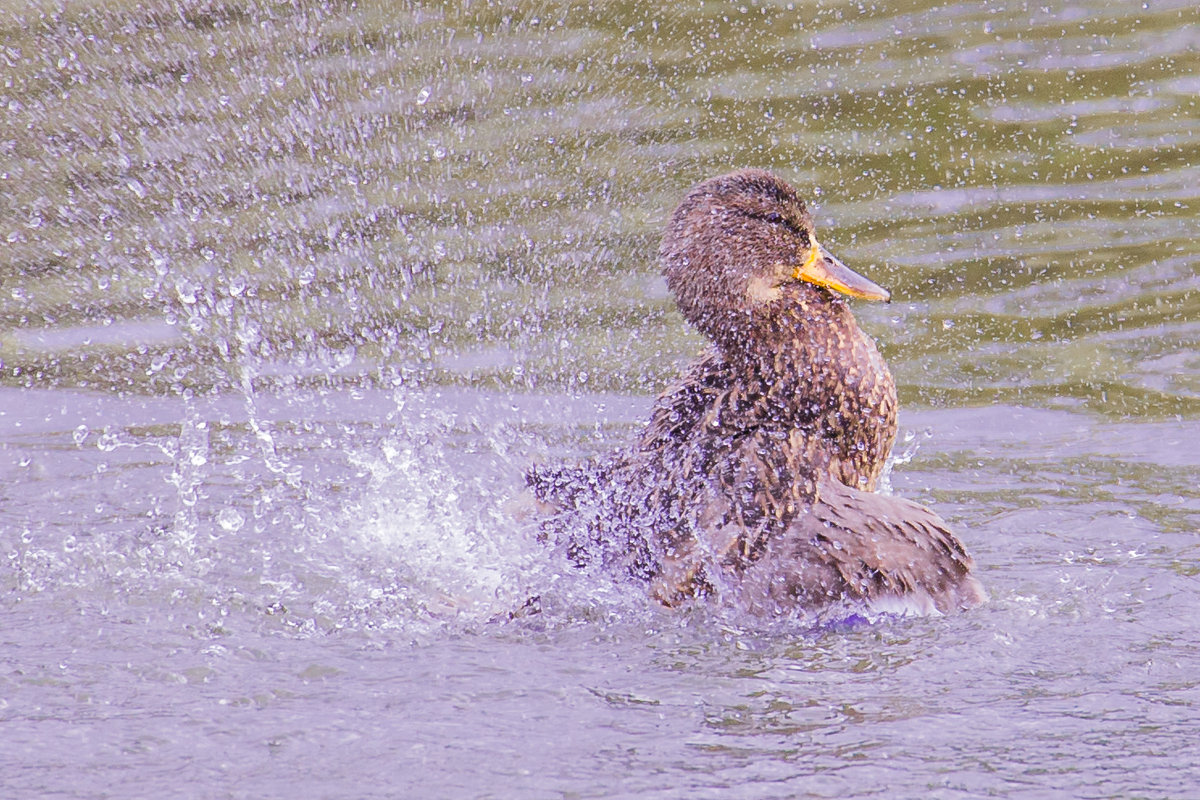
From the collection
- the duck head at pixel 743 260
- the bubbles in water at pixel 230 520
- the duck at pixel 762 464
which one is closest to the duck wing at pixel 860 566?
the duck at pixel 762 464

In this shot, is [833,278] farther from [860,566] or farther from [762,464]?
[860,566]

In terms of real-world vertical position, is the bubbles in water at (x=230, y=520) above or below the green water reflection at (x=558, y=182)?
below

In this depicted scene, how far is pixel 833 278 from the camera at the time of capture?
5.25 metres

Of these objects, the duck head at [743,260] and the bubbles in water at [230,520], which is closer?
the duck head at [743,260]

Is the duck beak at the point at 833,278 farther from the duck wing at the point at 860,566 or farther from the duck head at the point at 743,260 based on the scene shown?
the duck wing at the point at 860,566

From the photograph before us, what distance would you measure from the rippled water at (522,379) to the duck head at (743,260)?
0.92 metres

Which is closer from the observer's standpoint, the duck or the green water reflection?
the duck

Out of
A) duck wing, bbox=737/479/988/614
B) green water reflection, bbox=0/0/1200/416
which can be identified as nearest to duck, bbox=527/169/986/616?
duck wing, bbox=737/479/988/614

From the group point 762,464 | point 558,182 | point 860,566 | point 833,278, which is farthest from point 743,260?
point 558,182

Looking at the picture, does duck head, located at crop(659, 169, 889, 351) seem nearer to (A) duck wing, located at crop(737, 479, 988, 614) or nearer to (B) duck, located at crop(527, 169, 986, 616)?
(B) duck, located at crop(527, 169, 986, 616)

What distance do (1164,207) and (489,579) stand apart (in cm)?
480

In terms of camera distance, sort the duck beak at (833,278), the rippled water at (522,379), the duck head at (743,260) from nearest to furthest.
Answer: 1. the rippled water at (522,379)
2. the duck head at (743,260)
3. the duck beak at (833,278)

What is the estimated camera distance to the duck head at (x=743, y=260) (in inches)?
201

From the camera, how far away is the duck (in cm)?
476
